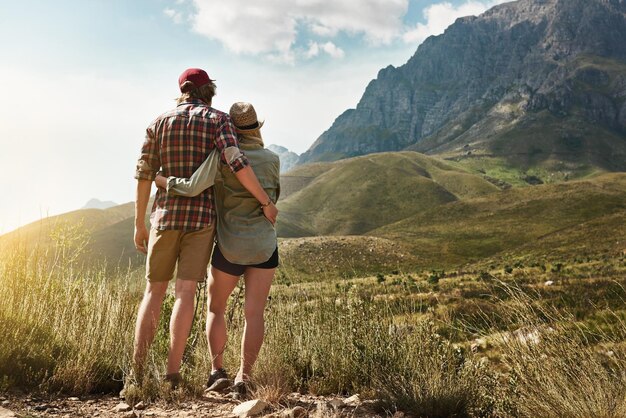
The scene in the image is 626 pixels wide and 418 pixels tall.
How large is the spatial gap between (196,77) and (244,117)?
0.50 metres

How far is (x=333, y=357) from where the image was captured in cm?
407

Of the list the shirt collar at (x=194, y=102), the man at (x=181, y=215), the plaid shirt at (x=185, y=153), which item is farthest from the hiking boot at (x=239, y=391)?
the shirt collar at (x=194, y=102)

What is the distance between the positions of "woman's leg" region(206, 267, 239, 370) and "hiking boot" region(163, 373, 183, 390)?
0.31m

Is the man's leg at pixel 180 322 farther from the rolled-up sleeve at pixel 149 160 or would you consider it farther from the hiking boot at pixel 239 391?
the rolled-up sleeve at pixel 149 160

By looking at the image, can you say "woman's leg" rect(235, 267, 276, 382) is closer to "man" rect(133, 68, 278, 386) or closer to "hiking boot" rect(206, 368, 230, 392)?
"hiking boot" rect(206, 368, 230, 392)

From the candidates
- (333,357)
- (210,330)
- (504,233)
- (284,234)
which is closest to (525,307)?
(333,357)

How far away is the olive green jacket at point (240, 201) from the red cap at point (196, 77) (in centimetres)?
55

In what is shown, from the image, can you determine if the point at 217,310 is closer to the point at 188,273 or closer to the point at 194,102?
the point at 188,273

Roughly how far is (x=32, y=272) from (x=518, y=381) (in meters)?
4.15

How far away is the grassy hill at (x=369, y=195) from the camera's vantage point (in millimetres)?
132750

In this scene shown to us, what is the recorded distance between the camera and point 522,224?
9119cm

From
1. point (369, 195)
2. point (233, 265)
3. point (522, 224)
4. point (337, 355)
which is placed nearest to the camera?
point (233, 265)

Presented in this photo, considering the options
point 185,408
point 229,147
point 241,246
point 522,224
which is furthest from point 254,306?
point 522,224

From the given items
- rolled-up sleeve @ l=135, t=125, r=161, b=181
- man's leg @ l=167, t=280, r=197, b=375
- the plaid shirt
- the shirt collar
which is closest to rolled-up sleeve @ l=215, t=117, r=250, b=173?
the plaid shirt
